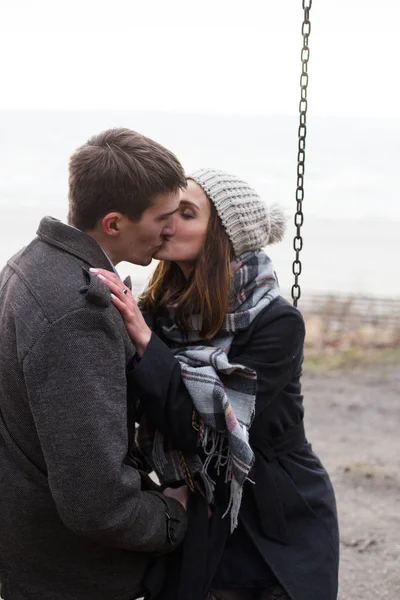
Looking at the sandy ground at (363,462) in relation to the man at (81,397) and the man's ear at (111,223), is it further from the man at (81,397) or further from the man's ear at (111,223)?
the man's ear at (111,223)

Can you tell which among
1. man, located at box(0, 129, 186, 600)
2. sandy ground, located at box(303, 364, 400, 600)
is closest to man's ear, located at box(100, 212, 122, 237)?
man, located at box(0, 129, 186, 600)

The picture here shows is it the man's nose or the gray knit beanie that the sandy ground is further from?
the man's nose

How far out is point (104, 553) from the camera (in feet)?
7.28

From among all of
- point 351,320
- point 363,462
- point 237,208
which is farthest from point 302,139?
point 351,320

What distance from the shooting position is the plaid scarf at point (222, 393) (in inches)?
89.2

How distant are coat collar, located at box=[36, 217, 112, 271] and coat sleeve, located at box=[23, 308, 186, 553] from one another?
188 mm

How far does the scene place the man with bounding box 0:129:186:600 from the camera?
1920mm

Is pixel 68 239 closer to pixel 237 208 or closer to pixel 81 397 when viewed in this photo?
pixel 81 397

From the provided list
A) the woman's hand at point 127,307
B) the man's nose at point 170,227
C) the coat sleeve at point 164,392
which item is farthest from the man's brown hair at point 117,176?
the coat sleeve at point 164,392

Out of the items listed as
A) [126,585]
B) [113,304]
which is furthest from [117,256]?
[126,585]

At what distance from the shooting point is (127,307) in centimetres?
214

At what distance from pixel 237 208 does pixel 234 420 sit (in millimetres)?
623

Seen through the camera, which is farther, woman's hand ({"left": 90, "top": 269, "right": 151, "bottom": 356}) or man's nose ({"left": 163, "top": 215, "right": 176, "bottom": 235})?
man's nose ({"left": 163, "top": 215, "right": 176, "bottom": 235})

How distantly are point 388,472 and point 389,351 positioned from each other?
3.81 meters
